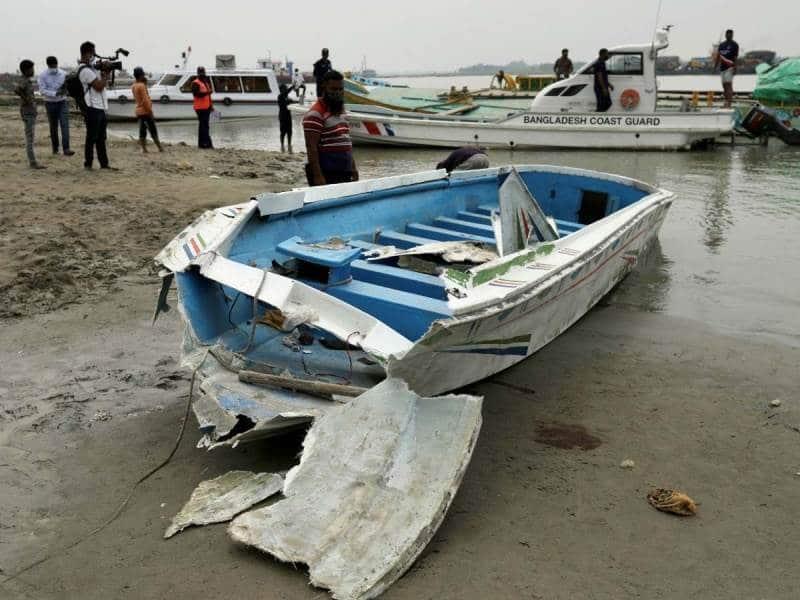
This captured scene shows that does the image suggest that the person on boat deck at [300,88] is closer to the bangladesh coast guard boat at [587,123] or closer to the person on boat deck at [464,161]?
the bangladesh coast guard boat at [587,123]

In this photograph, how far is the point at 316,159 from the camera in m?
5.82

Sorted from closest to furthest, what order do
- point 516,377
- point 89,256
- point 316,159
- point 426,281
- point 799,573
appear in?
point 799,573, point 426,281, point 516,377, point 316,159, point 89,256

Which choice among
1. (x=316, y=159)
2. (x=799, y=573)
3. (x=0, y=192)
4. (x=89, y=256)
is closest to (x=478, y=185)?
(x=316, y=159)

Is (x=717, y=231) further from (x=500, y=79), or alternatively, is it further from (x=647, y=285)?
(x=500, y=79)

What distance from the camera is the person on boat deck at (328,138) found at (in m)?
5.74

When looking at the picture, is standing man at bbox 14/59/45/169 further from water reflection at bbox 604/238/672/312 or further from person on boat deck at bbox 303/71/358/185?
water reflection at bbox 604/238/672/312

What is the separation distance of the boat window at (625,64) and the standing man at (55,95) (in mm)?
11348

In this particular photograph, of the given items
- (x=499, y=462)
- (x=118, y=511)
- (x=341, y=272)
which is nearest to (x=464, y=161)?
(x=341, y=272)

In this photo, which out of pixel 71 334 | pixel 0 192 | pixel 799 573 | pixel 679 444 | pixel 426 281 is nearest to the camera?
pixel 799 573

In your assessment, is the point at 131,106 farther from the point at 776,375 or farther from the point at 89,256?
the point at 776,375

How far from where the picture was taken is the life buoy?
1662 centimetres

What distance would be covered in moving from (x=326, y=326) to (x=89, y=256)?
383cm

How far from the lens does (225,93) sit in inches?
1023

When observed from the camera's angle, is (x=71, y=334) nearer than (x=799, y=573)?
No
